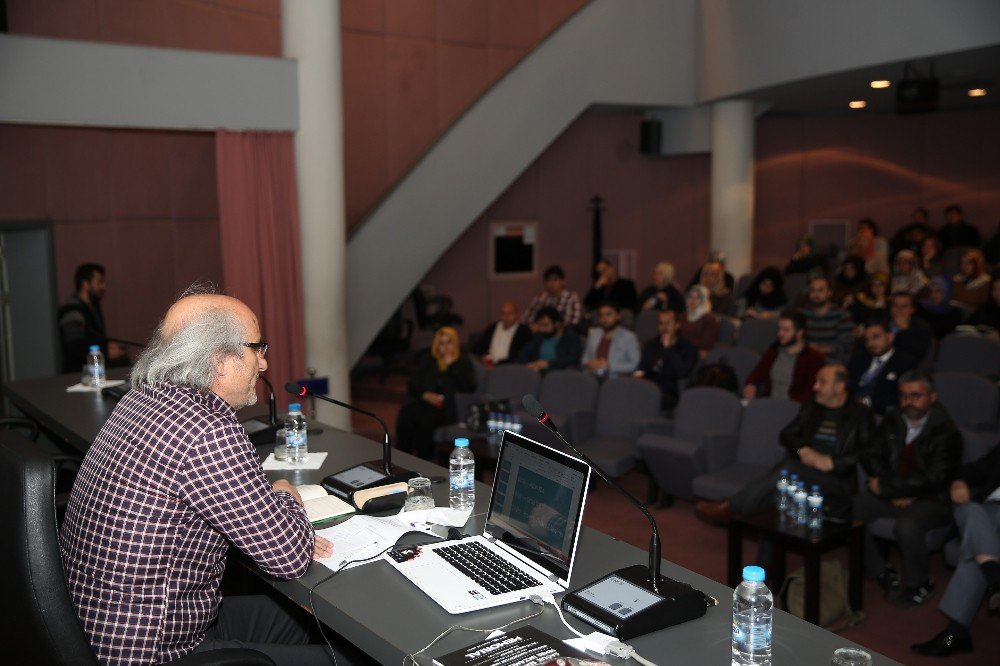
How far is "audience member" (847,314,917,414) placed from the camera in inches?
242

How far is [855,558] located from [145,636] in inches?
134

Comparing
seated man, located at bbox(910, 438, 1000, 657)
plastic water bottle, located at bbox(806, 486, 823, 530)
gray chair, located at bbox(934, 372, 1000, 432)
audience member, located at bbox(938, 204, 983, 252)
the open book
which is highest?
audience member, located at bbox(938, 204, 983, 252)

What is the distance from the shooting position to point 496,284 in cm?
1263

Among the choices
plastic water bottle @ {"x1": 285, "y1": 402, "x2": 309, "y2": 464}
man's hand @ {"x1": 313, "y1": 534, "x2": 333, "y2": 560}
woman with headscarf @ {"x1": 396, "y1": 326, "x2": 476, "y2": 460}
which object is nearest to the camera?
man's hand @ {"x1": 313, "y1": 534, "x2": 333, "y2": 560}

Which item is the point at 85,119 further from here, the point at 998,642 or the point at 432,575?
the point at 998,642

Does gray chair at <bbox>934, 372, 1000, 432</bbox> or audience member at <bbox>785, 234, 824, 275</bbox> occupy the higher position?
audience member at <bbox>785, 234, 824, 275</bbox>

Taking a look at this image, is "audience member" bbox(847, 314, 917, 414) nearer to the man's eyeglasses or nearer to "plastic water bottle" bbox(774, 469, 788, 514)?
"plastic water bottle" bbox(774, 469, 788, 514)

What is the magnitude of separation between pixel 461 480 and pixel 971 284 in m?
7.37

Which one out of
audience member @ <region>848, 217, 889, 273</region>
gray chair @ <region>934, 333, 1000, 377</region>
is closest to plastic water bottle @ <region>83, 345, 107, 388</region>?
gray chair @ <region>934, 333, 1000, 377</region>

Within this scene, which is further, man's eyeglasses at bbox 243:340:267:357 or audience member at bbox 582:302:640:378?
audience member at bbox 582:302:640:378

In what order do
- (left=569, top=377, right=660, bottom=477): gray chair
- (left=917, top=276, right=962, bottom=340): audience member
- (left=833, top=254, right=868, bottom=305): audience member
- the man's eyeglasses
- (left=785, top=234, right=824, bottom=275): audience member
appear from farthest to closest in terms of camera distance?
(left=785, top=234, right=824, bottom=275): audience member
(left=833, top=254, right=868, bottom=305): audience member
(left=917, top=276, right=962, bottom=340): audience member
(left=569, top=377, right=660, bottom=477): gray chair
the man's eyeglasses

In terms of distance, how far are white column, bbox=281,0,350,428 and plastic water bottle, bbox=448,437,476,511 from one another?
182 inches

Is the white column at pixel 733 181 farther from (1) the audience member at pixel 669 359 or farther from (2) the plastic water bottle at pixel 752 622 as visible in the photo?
(2) the plastic water bottle at pixel 752 622

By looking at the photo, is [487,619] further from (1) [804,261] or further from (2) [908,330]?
(1) [804,261]
